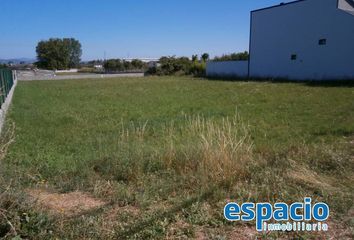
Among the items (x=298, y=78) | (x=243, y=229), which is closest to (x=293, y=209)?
(x=243, y=229)

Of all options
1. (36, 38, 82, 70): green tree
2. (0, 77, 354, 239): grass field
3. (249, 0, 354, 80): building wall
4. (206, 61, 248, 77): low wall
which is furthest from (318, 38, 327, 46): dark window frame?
(36, 38, 82, 70): green tree

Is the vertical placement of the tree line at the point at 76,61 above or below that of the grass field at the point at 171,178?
above

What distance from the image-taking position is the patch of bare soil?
Result: 3.46 meters

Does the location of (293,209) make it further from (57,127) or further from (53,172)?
(57,127)

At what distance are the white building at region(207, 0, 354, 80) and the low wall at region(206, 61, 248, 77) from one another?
5.58 ft

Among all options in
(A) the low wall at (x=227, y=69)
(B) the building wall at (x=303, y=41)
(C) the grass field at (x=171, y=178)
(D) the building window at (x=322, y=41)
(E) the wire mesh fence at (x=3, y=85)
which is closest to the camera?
(C) the grass field at (x=171, y=178)

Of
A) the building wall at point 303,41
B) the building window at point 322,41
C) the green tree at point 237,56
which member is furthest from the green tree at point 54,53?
the building window at point 322,41

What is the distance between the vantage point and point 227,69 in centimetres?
3878

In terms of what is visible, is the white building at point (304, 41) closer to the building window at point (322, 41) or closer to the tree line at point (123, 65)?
the building window at point (322, 41)

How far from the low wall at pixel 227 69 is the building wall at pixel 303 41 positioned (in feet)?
5.93

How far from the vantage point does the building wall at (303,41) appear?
80.6 ft

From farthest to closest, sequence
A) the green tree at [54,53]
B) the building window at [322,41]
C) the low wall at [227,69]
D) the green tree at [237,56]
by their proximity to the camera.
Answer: the green tree at [54,53], the green tree at [237,56], the low wall at [227,69], the building window at [322,41]

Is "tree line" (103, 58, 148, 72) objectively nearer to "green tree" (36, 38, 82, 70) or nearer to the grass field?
"green tree" (36, 38, 82, 70)

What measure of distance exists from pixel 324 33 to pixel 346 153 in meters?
23.9
